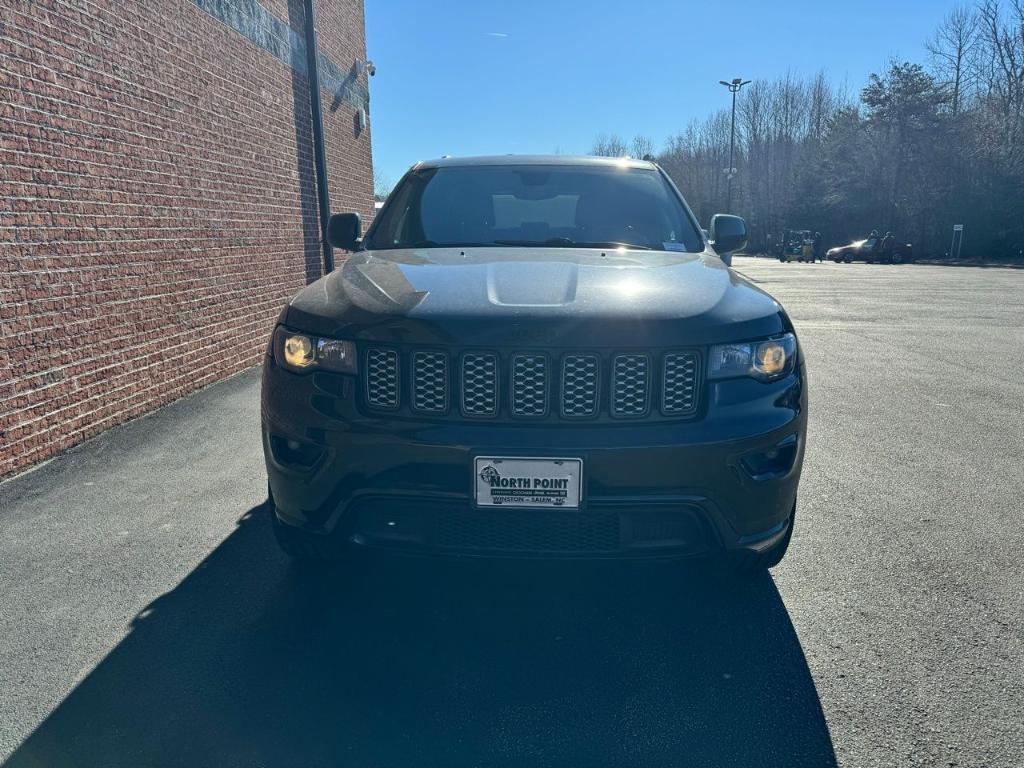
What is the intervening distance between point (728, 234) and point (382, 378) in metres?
2.45

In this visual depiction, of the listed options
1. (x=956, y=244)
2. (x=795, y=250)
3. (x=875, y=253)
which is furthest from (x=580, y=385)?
(x=956, y=244)

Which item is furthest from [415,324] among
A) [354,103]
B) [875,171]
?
[875,171]

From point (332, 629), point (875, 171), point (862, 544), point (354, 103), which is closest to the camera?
point (332, 629)

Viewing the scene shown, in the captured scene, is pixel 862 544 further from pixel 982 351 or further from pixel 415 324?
pixel 982 351

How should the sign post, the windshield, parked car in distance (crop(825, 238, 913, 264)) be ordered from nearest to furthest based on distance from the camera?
the windshield
parked car in distance (crop(825, 238, 913, 264))
the sign post

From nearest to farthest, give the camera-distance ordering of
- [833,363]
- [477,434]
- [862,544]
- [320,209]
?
[477,434] → [862,544] → [833,363] → [320,209]

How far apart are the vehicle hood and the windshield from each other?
0.61 meters

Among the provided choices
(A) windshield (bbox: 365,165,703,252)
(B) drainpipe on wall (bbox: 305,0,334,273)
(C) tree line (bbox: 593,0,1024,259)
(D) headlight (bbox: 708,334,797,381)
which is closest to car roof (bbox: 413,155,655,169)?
(A) windshield (bbox: 365,165,703,252)

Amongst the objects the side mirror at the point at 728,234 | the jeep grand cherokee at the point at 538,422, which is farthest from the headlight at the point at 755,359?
the side mirror at the point at 728,234

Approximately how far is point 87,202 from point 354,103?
28.2ft

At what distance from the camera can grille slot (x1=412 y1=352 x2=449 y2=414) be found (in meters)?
2.28

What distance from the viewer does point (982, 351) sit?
8.85m

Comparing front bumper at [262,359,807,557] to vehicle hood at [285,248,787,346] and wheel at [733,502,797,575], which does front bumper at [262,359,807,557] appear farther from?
vehicle hood at [285,248,787,346]

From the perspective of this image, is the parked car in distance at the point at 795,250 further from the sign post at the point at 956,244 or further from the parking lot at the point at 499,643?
the parking lot at the point at 499,643
